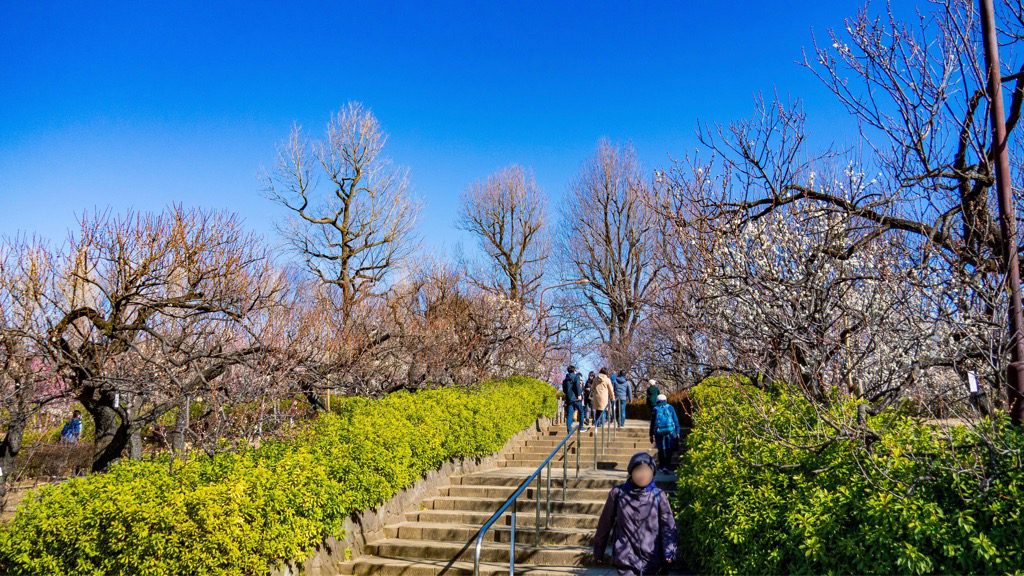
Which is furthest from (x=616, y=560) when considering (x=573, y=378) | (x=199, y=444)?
(x=573, y=378)

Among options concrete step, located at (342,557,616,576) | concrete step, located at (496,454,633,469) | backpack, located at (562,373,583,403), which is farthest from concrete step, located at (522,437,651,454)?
concrete step, located at (342,557,616,576)

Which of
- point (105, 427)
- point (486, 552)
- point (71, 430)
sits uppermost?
point (105, 427)

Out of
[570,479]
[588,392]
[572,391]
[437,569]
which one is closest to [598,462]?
[570,479]

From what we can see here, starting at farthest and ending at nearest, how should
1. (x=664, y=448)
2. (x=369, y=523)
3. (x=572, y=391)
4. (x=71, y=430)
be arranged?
1. (x=71, y=430)
2. (x=572, y=391)
3. (x=664, y=448)
4. (x=369, y=523)

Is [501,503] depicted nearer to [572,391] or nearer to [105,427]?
[105,427]

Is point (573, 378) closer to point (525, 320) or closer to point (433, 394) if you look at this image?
point (433, 394)

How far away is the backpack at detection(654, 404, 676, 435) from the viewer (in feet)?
39.7

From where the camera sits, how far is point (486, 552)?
341 inches

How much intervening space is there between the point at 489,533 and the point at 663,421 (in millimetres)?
4188

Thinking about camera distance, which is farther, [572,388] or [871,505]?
[572,388]

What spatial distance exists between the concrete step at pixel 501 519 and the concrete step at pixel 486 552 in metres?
0.56

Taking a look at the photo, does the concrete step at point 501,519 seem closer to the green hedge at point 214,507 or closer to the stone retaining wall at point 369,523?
the stone retaining wall at point 369,523

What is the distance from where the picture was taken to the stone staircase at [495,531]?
27.3 feet

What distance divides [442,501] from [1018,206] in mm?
8318
